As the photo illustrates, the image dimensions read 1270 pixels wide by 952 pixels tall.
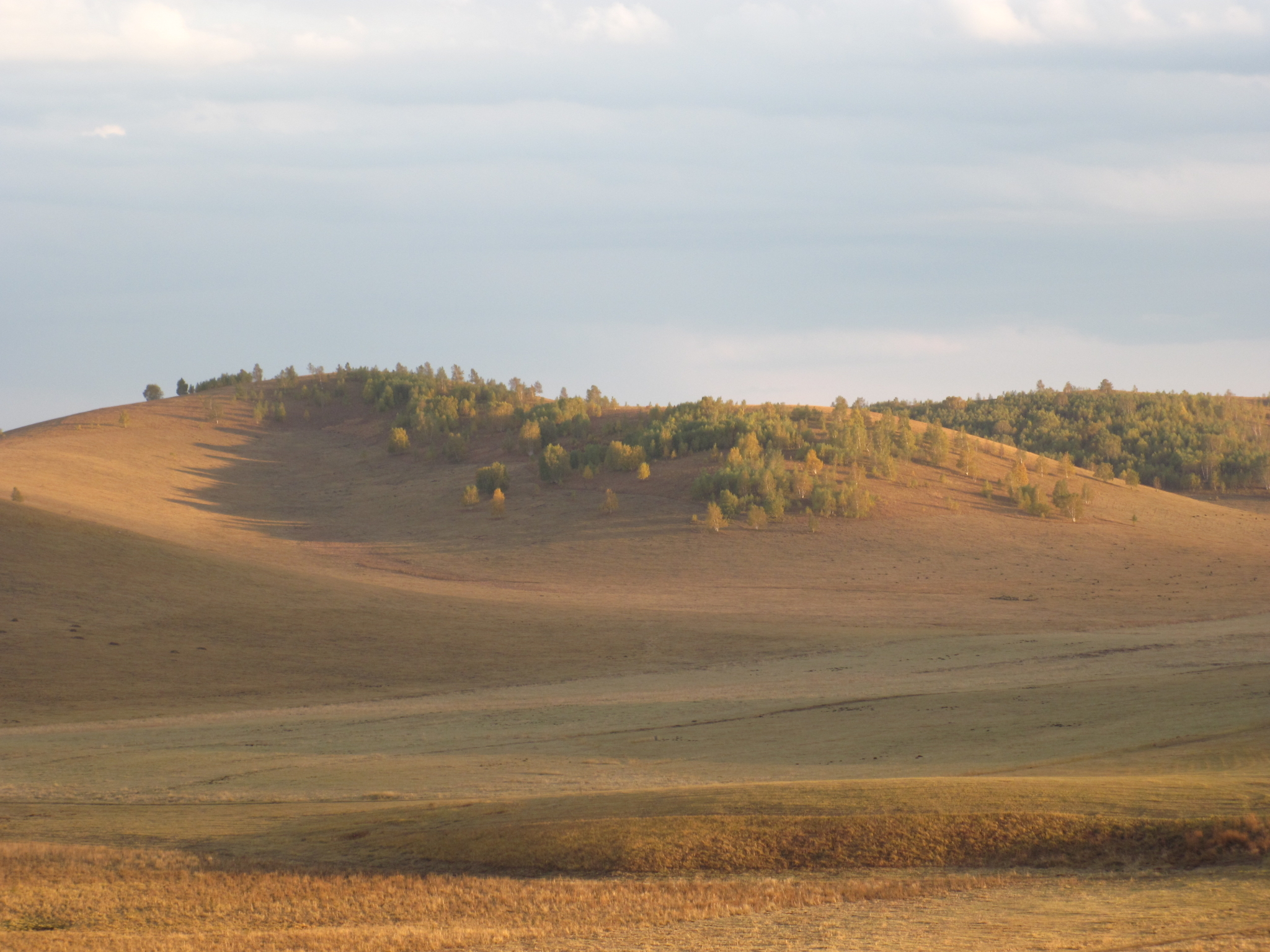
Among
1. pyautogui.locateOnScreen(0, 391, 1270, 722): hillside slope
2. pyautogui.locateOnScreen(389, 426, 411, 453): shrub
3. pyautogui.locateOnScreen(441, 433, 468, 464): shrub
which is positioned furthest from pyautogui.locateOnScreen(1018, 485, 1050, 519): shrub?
pyautogui.locateOnScreen(389, 426, 411, 453): shrub

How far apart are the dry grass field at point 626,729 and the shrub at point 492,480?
472cm

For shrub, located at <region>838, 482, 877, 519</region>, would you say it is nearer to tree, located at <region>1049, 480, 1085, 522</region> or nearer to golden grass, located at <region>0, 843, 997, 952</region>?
tree, located at <region>1049, 480, 1085, 522</region>

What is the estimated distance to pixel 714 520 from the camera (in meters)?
68.6

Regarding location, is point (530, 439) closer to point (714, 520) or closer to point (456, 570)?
point (714, 520)

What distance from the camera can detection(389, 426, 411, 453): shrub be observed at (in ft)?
300

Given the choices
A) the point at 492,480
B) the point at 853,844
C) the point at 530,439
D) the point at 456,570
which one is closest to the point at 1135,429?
the point at 530,439

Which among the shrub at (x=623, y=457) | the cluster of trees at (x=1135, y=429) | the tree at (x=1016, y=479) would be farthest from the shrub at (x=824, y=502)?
the cluster of trees at (x=1135, y=429)

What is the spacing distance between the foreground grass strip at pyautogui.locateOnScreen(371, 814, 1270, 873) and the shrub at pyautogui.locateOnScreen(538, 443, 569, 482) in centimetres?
6321

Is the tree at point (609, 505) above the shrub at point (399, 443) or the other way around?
the other way around

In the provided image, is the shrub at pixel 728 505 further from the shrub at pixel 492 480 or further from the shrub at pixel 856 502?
the shrub at pixel 492 480

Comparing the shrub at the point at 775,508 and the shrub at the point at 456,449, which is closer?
the shrub at the point at 775,508

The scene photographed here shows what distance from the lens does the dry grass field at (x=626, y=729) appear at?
13.7 meters

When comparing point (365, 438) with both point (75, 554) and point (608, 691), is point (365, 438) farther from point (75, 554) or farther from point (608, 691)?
point (608, 691)

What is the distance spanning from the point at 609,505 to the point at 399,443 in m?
25.9
